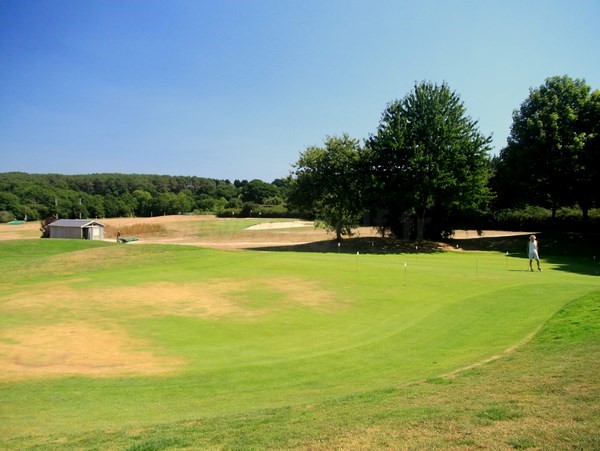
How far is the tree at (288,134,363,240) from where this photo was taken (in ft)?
178

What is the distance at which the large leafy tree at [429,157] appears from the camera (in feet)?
158

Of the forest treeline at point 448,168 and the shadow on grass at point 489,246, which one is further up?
the forest treeline at point 448,168

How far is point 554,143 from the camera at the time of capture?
47562 mm

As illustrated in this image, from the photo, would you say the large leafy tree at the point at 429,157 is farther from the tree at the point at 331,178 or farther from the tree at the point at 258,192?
the tree at the point at 258,192

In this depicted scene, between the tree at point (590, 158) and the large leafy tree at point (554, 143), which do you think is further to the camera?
the large leafy tree at point (554, 143)

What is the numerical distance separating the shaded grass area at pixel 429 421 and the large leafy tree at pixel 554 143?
4425cm

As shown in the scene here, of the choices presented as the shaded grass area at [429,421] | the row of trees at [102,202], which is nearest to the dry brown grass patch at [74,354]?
the shaded grass area at [429,421]

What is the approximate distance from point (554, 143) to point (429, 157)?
13.6 m

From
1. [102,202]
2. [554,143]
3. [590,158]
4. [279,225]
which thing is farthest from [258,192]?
[590,158]

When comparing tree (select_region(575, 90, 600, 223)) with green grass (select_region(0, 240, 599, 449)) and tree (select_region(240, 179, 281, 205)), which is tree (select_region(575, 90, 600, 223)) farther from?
tree (select_region(240, 179, 281, 205))

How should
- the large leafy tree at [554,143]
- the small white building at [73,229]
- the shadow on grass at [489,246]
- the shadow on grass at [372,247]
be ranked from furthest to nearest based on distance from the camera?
Result: the small white building at [73,229] < the shadow on grass at [372,247] < the large leafy tree at [554,143] < the shadow on grass at [489,246]

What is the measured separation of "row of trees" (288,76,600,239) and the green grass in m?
21.5

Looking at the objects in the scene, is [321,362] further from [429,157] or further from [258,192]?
[258,192]

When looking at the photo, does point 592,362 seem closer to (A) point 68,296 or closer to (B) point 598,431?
(B) point 598,431
